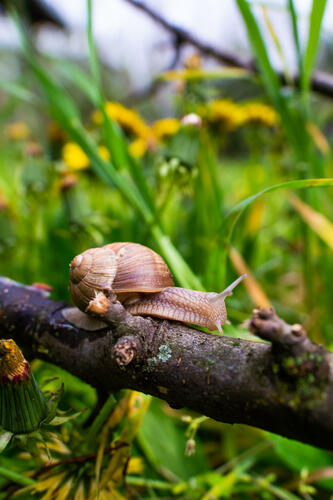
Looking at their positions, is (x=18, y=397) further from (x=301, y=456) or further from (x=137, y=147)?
(x=137, y=147)

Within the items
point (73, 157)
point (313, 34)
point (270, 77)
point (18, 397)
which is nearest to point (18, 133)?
point (73, 157)

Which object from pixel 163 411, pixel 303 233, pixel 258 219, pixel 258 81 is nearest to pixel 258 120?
pixel 258 81

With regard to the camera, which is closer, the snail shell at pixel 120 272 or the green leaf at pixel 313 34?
the snail shell at pixel 120 272

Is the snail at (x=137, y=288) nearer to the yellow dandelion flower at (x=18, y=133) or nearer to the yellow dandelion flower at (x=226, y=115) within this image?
the yellow dandelion flower at (x=226, y=115)

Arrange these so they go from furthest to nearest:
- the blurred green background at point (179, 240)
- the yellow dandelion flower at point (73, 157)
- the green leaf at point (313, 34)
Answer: the yellow dandelion flower at point (73, 157) < the green leaf at point (313, 34) < the blurred green background at point (179, 240)

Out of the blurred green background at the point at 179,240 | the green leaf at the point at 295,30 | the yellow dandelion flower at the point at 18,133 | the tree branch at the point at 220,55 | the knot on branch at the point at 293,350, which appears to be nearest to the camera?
the knot on branch at the point at 293,350

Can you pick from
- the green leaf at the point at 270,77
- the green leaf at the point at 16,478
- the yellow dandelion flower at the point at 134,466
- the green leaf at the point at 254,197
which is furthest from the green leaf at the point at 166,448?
the green leaf at the point at 270,77

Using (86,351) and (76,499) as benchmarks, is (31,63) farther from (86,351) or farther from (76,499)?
(76,499)
